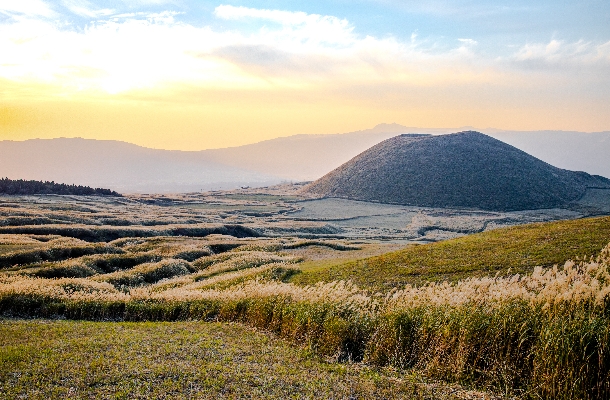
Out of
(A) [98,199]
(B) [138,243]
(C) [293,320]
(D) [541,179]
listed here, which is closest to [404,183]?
(D) [541,179]

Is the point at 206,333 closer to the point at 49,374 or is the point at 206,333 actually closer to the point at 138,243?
the point at 49,374

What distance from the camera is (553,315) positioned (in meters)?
14.9

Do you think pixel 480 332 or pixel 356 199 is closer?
pixel 480 332

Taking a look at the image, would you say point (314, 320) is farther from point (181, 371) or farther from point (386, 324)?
point (181, 371)

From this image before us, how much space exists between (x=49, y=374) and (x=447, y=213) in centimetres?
13934

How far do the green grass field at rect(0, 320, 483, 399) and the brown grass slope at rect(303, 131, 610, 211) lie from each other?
500 feet

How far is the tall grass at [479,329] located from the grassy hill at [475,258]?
6311 mm

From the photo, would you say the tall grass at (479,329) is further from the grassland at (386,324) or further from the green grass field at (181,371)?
the green grass field at (181,371)

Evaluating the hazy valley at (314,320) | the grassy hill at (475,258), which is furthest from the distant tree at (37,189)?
the grassy hill at (475,258)

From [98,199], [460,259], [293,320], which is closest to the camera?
[293,320]

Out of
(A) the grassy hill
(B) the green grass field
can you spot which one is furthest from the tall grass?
(A) the grassy hill

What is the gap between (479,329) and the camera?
50.9 feet

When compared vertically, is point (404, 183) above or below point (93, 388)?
above

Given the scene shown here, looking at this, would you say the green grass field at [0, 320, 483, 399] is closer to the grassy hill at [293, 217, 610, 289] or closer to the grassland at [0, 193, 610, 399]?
the grassland at [0, 193, 610, 399]
